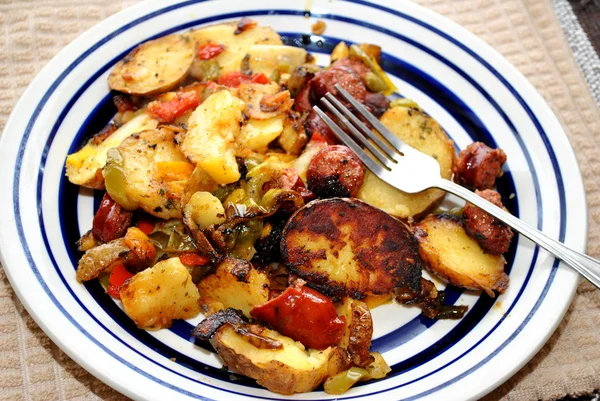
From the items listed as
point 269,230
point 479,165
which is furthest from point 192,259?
point 479,165

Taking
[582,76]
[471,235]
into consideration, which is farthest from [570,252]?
[582,76]

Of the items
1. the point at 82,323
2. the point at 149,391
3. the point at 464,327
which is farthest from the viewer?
the point at 464,327

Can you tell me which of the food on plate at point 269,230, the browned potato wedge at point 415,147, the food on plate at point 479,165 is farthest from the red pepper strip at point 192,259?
the food on plate at point 479,165

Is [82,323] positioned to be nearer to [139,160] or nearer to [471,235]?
[139,160]

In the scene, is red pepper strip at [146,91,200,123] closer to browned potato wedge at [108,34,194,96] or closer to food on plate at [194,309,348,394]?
browned potato wedge at [108,34,194,96]

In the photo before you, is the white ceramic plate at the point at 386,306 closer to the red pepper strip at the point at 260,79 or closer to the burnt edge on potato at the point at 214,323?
the burnt edge on potato at the point at 214,323

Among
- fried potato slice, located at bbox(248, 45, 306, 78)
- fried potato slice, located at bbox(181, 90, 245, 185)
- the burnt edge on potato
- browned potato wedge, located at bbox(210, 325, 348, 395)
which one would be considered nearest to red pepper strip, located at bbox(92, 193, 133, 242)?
fried potato slice, located at bbox(181, 90, 245, 185)

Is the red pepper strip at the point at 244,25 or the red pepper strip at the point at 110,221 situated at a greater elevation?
the red pepper strip at the point at 244,25
